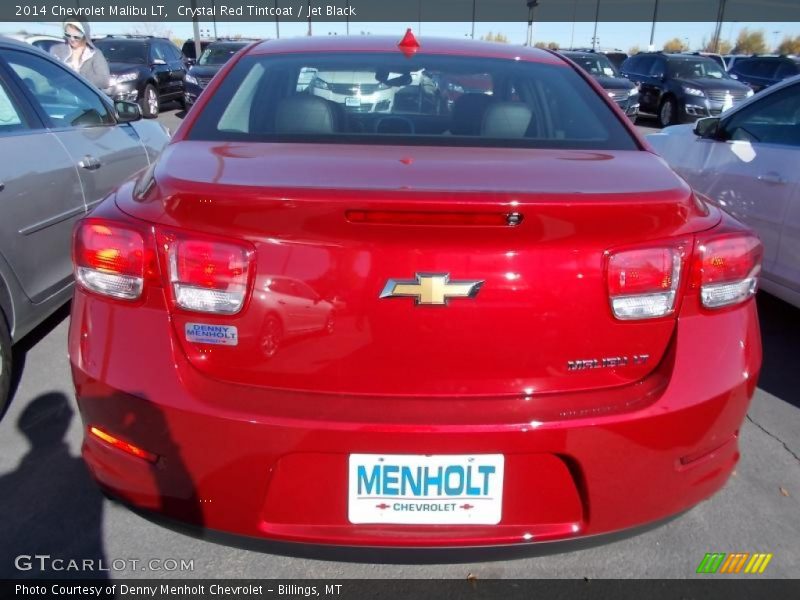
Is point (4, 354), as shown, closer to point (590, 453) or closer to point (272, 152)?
point (272, 152)

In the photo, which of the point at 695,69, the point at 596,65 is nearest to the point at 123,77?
the point at 596,65

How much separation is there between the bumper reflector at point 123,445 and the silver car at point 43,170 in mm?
1472

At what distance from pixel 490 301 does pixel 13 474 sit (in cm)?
210

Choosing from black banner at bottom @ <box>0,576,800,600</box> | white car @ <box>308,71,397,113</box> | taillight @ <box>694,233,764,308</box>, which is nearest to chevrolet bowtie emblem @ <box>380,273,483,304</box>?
taillight @ <box>694,233,764,308</box>

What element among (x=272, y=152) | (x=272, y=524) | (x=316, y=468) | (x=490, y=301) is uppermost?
(x=272, y=152)

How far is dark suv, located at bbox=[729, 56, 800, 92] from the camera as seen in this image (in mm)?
17938

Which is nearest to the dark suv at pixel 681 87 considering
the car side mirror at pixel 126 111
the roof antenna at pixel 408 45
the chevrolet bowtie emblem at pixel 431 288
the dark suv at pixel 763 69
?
the dark suv at pixel 763 69

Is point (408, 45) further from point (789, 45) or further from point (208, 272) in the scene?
point (789, 45)

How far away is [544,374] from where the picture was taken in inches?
67.4

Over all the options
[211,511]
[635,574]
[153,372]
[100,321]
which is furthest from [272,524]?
[635,574]

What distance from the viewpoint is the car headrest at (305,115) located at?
2357mm

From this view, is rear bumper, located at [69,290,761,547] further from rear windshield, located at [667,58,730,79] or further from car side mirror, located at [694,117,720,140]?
rear windshield, located at [667,58,730,79]

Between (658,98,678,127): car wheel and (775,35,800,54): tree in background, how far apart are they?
1644 inches

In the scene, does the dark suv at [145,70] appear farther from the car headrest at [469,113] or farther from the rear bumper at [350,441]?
the rear bumper at [350,441]
